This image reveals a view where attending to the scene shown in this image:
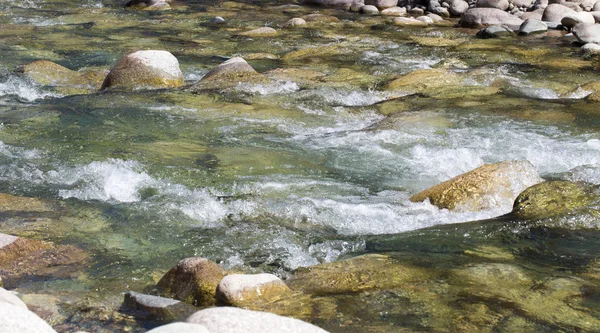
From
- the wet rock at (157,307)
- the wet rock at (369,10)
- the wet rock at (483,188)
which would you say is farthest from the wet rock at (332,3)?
the wet rock at (157,307)

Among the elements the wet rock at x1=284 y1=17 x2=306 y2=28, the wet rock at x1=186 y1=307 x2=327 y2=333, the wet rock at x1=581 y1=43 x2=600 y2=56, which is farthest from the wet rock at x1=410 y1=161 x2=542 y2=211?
the wet rock at x1=284 y1=17 x2=306 y2=28

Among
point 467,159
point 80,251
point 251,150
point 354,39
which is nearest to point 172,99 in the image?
point 251,150

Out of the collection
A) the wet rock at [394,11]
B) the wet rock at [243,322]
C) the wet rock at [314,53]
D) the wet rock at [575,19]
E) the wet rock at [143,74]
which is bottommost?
the wet rock at [394,11]

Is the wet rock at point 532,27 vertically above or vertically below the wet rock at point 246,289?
below

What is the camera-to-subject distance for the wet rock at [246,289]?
3.62m

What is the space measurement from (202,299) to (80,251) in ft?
3.79

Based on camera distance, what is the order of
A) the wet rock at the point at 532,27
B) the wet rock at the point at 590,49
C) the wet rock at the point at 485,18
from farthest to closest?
the wet rock at the point at 485,18
the wet rock at the point at 532,27
the wet rock at the point at 590,49

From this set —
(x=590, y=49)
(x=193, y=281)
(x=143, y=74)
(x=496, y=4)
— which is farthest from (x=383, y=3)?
(x=193, y=281)

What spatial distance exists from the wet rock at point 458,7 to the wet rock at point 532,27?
241 cm

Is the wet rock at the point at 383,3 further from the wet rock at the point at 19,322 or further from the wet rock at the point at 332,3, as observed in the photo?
the wet rock at the point at 19,322

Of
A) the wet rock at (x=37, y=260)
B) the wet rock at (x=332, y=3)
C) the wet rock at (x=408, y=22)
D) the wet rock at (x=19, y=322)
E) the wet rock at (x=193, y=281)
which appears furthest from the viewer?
the wet rock at (x=332, y=3)

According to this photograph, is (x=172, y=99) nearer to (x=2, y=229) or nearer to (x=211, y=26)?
(x=2, y=229)

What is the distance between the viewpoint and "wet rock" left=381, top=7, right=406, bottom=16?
52.8 feet

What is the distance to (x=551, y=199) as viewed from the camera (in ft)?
16.7
